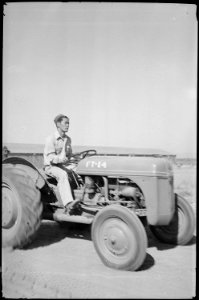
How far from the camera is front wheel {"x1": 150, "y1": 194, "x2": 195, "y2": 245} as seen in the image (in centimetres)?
494

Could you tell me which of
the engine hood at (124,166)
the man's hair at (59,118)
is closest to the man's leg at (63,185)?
the engine hood at (124,166)

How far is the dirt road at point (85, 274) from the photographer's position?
11.6 feet

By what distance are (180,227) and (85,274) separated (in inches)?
72.9

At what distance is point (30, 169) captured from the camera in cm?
478

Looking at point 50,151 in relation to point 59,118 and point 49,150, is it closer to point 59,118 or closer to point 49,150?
point 49,150

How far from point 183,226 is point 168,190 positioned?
0.86 meters

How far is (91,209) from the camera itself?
15.5 feet

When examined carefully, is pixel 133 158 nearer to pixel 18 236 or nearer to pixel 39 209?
pixel 39 209

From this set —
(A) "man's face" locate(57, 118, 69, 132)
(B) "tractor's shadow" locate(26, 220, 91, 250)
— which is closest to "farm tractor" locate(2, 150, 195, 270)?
(B) "tractor's shadow" locate(26, 220, 91, 250)

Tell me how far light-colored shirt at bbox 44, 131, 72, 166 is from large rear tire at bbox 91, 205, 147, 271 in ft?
4.01

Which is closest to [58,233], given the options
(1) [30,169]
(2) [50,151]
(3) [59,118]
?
(1) [30,169]

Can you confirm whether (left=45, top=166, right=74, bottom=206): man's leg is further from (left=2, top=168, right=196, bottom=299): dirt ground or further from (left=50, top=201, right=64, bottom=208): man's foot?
(left=2, top=168, right=196, bottom=299): dirt ground

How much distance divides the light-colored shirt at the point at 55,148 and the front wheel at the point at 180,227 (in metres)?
1.90

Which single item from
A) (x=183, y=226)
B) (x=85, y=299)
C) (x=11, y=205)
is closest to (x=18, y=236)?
(x=11, y=205)
